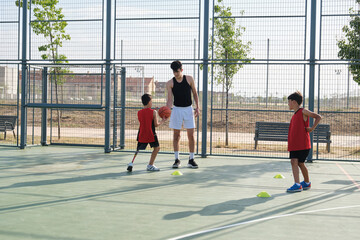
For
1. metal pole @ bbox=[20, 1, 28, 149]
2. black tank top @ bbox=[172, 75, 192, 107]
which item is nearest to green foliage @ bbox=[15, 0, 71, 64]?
metal pole @ bbox=[20, 1, 28, 149]

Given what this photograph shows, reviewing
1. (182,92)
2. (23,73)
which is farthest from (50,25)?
(182,92)

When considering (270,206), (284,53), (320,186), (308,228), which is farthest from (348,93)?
(308,228)

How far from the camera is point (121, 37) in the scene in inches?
404

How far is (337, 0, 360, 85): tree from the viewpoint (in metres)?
9.22

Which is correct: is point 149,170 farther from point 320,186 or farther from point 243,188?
point 320,186

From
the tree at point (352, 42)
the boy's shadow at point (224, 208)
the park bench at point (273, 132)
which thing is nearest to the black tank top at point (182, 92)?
the boy's shadow at point (224, 208)

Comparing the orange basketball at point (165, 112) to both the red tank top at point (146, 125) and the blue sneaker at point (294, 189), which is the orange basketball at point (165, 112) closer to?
the red tank top at point (146, 125)

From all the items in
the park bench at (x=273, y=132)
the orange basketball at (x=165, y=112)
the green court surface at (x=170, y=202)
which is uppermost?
the orange basketball at (x=165, y=112)

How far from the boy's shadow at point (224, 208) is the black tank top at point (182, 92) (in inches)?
119

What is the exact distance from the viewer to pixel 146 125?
7.54 metres

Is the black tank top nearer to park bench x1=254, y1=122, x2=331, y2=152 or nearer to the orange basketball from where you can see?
the orange basketball

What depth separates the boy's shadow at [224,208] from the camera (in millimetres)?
4605

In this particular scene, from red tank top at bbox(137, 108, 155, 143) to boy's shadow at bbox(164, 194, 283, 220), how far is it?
2591 mm

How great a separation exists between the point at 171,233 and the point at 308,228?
1.36m
